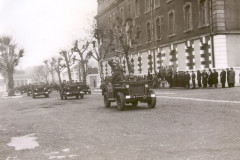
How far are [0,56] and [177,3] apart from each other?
36.1m

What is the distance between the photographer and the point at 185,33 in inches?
1352

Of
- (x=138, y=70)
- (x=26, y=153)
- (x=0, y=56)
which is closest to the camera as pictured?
(x=26, y=153)

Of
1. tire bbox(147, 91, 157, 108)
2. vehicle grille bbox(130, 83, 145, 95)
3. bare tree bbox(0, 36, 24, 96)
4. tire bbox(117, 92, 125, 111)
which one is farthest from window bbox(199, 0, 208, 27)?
bare tree bbox(0, 36, 24, 96)

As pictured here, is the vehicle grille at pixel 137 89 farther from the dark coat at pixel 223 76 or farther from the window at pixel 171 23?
the window at pixel 171 23

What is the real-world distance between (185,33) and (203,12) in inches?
131

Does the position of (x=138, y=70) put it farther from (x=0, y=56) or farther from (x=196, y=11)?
(x=0, y=56)

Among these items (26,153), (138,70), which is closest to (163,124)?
(26,153)

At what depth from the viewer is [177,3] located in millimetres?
35531

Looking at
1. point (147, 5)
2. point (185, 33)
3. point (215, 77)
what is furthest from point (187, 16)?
point (147, 5)

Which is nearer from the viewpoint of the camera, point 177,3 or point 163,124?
point 163,124

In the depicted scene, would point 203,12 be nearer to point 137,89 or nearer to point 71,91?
point 71,91

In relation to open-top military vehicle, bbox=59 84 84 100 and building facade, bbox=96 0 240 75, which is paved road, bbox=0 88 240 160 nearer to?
open-top military vehicle, bbox=59 84 84 100

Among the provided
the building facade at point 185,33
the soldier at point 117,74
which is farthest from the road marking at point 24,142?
the building facade at point 185,33

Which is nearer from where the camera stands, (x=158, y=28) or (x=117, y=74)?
(x=117, y=74)
